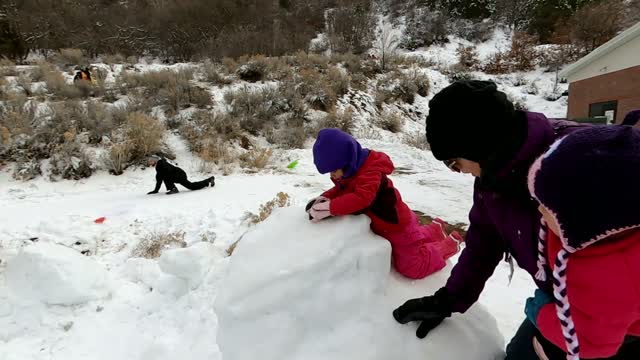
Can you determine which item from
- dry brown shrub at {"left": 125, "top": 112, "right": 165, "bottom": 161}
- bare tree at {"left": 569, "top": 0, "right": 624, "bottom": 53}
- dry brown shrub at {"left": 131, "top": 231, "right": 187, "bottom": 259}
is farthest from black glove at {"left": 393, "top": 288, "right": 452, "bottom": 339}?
bare tree at {"left": 569, "top": 0, "right": 624, "bottom": 53}

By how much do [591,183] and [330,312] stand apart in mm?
1138

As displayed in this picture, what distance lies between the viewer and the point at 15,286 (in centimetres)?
292

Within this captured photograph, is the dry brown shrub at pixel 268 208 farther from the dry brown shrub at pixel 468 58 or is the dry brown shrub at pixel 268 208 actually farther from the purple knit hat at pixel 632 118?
the dry brown shrub at pixel 468 58

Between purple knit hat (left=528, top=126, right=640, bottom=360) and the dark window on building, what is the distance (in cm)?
969

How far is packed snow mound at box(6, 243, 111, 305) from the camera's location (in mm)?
2857

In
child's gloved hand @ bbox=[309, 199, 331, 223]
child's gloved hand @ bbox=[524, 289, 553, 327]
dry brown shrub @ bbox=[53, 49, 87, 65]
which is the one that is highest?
dry brown shrub @ bbox=[53, 49, 87, 65]

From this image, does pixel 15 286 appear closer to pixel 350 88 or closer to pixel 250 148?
pixel 250 148

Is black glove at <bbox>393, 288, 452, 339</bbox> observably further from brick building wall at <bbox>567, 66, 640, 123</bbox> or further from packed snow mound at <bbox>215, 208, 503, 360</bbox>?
brick building wall at <bbox>567, 66, 640, 123</bbox>

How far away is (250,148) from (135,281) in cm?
622

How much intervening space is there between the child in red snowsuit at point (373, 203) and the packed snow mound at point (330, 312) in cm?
16

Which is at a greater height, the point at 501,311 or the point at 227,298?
the point at 227,298

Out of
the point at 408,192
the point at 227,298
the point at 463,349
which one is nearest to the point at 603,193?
the point at 463,349

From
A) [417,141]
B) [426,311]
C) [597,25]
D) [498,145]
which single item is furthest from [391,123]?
[597,25]

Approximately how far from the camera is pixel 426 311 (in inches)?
63.7
